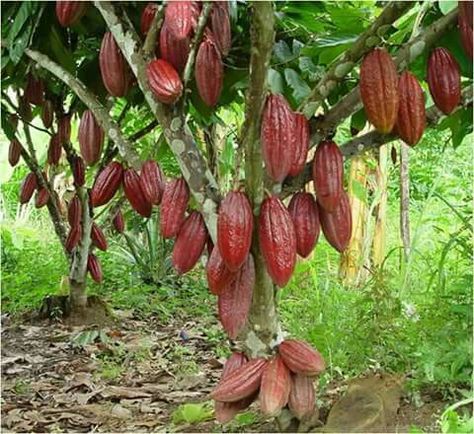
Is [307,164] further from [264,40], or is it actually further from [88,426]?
[88,426]

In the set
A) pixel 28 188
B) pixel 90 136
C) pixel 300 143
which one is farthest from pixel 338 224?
pixel 28 188

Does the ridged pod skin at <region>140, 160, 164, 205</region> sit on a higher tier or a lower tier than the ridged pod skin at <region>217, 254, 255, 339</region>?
higher

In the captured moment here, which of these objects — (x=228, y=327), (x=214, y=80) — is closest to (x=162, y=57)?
(x=214, y=80)

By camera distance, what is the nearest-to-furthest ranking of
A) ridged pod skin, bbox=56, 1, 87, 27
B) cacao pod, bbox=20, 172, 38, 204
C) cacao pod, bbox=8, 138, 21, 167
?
ridged pod skin, bbox=56, 1, 87, 27 → cacao pod, bbox=8, 138, 21, 167 → cacao pod, bbox=20, 172, 38, 204

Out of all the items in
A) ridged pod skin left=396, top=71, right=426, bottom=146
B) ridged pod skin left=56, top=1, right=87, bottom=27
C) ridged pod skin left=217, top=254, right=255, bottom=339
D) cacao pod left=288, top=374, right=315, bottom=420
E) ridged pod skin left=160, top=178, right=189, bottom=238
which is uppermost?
ridged pod skin left=56, top=1, right=87, bottom=27

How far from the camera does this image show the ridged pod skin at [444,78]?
1.25m

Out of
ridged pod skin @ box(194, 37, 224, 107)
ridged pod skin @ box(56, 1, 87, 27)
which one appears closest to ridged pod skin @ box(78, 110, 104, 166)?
ridged pod skin @ box(56, 1, 87, 27)

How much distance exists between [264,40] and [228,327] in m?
0.49

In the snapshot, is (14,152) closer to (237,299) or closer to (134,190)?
(134,190)

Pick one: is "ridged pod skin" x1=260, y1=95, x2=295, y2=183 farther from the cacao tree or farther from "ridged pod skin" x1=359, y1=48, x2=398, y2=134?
"ridged pod skin" x1=359, y1=48, x2=398, y2=134

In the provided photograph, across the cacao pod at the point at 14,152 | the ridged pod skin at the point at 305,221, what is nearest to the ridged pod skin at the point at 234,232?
the ridged pod skin at the point at 305,221

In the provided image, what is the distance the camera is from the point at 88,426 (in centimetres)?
186

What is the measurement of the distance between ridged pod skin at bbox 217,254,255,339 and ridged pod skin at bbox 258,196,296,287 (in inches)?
3.2

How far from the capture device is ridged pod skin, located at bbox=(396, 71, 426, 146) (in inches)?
48.7
